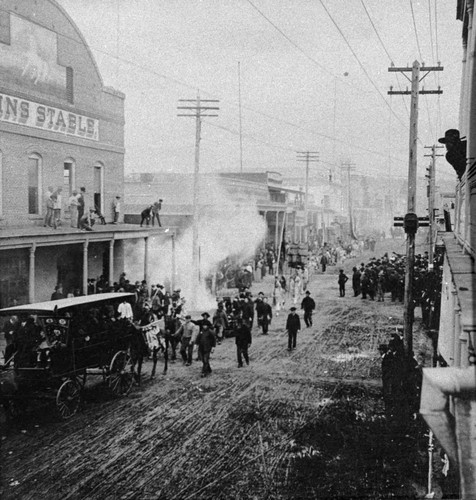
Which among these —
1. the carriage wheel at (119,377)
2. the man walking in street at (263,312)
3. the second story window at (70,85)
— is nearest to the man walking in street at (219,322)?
the man walking in street at (263,312)

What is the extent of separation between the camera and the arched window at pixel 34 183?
19641mm

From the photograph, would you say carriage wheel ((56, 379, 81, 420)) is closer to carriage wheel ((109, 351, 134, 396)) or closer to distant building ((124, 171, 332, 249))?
carriage wheel ((109, 351, 134, 396))

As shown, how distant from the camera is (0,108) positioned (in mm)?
17500

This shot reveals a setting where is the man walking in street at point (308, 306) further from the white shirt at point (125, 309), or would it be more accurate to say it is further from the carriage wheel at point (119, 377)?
the carriage wheel at point (119, 377)

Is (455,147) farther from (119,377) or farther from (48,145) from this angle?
(48,145)

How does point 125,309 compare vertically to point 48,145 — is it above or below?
below

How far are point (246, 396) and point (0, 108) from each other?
38.3 ft

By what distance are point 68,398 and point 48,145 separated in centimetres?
1212

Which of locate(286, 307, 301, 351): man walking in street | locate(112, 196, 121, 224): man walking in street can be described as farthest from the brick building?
locate(286, 307, 301, 351): man walking in street

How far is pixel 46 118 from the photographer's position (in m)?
19.9

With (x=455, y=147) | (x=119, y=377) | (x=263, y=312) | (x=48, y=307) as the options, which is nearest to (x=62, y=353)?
(x=48, y=307)

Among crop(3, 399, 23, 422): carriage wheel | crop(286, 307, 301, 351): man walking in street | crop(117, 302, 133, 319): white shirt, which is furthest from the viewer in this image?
crop(286, 307, 301, 351): man walking in street

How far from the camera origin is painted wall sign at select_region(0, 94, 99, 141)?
17920 mm

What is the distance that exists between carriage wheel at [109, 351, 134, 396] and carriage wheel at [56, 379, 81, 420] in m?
1.17
